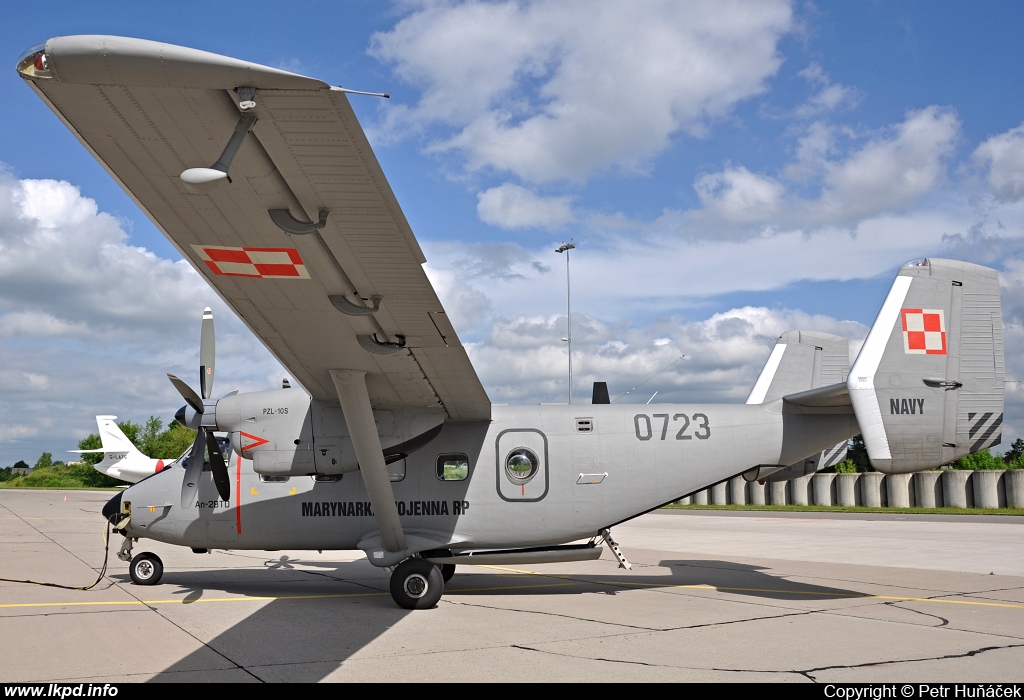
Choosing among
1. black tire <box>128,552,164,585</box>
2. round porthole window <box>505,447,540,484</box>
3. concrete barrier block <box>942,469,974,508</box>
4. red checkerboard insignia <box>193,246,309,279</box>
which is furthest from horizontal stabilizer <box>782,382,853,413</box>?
concrete barrier block <box>942,469,974,508</box>

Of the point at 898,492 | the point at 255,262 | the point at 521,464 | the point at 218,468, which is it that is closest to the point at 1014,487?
the point at 898,492

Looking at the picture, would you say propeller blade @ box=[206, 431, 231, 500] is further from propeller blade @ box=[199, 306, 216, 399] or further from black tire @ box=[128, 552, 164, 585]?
black tire @ box=[128, 552, 164, 585]

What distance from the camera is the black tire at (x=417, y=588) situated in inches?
413

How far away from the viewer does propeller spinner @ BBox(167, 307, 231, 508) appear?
11055mm

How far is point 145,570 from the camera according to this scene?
12.9 meters

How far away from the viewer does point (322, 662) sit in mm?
7391

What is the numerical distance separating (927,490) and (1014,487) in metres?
3.92

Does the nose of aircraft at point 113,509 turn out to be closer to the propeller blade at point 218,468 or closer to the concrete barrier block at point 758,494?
the propeller blade at point 218,468

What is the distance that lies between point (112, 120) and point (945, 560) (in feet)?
58.4

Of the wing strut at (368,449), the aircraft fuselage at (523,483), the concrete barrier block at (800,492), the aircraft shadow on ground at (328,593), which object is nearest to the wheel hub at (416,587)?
the aircraft shadow on ground at (328,593)

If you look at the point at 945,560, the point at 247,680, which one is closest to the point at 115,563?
the point at 247,680

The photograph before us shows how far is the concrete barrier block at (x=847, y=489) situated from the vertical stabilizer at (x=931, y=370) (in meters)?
33.3

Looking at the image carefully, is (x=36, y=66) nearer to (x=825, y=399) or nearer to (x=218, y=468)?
(x=218, y=468)
